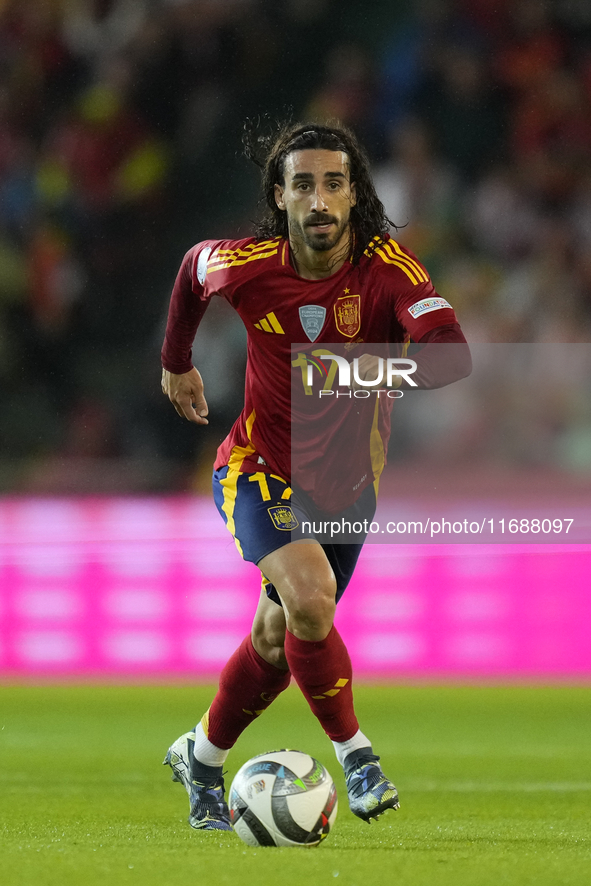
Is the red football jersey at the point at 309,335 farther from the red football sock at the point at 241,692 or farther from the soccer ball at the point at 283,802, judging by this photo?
the soccer ball at the point at 283,802

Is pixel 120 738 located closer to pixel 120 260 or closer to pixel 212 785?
pixel 212 785

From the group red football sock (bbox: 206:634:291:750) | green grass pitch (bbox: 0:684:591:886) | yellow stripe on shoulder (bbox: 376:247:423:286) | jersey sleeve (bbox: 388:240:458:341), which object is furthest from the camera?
red football sock (bbox: 206:634:291:750)

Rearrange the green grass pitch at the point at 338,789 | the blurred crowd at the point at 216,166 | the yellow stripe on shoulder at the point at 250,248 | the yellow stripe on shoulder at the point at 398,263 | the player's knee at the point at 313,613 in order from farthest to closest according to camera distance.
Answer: the blurred crowd at the point at 216,166 → the yellow stripe on shoulder at the point at 250,248 → the yellow stripe on shoulder at the point at 398,263 → the player's knee at the point at 313,613 → the green grass pitch at the point at 338,789

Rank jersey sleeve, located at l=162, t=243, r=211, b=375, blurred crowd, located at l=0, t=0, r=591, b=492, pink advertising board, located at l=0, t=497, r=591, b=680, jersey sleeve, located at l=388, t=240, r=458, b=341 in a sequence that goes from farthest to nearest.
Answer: blurred crowd, located at l=0, t=0, r=591, b=492 → pink advertising board, located at l=0, t=497, r=591, b=680 → jersey sleeve, located at l=162, t=243, r=211, b=375 → jersey sleeve, located at l=388, t=240, r=458, b=341

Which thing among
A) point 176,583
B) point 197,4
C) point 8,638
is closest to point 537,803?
point 176,583

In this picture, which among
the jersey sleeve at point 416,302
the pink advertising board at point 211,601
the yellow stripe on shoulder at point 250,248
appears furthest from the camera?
the pink advertising board at point 211,601

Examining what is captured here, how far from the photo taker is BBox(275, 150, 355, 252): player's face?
345 centimetres

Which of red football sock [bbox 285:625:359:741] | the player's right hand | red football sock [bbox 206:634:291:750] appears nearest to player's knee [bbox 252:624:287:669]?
red football sock [bbox 206:634:291:750]

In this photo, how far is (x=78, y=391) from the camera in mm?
6969

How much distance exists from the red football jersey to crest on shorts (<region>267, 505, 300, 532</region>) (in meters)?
0.15

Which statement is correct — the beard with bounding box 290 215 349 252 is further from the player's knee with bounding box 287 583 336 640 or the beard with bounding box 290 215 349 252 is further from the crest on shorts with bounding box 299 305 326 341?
the player's knee with bounding box 287 583 336 640

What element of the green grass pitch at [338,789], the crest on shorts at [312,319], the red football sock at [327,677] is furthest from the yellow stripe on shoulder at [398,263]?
the green grass pitch at [338,789]

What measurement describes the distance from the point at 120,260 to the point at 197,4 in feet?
6.08

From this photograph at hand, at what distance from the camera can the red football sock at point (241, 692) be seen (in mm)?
3510
